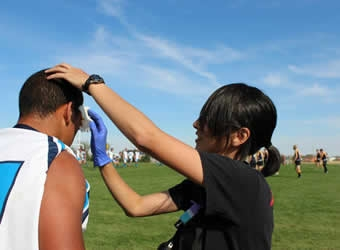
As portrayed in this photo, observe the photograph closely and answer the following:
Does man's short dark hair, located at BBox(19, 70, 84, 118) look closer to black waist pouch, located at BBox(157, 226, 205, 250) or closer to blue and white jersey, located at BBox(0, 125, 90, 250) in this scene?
blue and white jersey, located at BBox(0, 125, 90, 250)

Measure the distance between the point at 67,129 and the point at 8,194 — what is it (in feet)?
2.29

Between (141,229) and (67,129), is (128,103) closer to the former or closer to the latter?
(67,129)

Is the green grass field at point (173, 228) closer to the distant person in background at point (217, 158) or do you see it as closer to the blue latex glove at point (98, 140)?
the blue latex glove at point (98, 140)

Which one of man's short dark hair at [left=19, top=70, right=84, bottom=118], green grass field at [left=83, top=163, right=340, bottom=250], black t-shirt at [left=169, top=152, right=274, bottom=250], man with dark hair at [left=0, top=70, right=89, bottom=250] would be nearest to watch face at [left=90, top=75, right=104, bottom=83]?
man's short dark hair at [left=19, top=70, right=84, bottom=118]

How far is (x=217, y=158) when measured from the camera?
204 cm

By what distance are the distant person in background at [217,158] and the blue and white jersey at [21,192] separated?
424mm

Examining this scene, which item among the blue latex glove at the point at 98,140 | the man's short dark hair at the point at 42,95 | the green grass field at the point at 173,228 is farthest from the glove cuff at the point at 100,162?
the green grass field at the point at 173,228

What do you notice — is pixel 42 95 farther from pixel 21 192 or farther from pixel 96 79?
pixel 21 192

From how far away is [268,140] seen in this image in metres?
2.51

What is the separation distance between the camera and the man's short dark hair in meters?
2.14

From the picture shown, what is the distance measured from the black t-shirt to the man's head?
853mm

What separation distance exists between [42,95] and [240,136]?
1203 mm

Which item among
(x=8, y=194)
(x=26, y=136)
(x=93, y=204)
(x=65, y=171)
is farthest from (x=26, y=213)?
(x=93, y=204)

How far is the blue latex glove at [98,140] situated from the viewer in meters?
2.95
